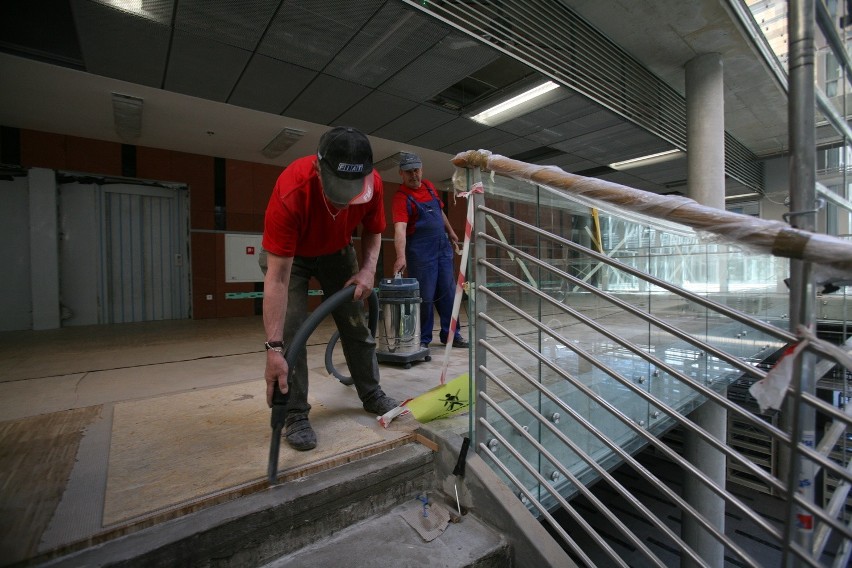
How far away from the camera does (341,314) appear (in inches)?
75.4

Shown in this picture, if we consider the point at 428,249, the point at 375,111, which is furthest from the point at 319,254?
the point at 375,111

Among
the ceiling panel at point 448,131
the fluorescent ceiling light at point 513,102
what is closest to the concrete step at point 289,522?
the fluorescent ceiling light at point 513,102

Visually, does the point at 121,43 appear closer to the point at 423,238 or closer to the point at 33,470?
the point at 423,238

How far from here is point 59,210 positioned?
6.05m

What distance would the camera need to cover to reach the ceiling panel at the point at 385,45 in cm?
352

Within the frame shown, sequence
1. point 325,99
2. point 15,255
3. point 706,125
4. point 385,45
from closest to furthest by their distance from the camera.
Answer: point 385,45 < point 325,99 < point 706,125 < point 15,255

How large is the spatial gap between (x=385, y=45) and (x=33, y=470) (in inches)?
159

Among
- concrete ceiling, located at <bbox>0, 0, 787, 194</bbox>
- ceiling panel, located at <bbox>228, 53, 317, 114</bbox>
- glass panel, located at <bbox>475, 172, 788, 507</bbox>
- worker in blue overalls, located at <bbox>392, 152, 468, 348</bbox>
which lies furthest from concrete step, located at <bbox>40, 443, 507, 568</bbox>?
ceiling panel, located at <bbox>228, 53, 317, 114</bbox>

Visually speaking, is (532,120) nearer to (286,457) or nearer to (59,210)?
(286,457)

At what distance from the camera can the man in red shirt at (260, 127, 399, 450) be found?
148 centimetres

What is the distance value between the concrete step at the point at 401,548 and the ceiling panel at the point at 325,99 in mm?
4528

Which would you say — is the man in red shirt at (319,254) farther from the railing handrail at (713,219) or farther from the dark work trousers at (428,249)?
the dark work trousers at (428,249)

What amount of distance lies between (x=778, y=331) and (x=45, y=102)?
723 cm

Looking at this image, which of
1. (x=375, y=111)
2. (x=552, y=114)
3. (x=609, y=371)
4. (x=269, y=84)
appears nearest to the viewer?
(x=609, y=371)
